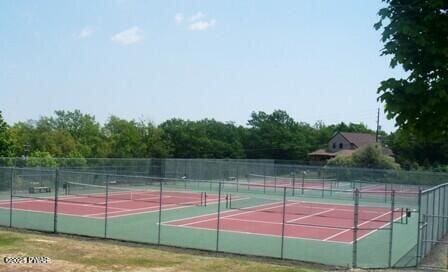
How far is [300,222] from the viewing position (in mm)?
28766

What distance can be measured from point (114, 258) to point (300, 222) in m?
14.8

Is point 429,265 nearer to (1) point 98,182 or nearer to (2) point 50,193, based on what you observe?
(2) point 50,193

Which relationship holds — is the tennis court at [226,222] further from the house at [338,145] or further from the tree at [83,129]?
the house at [338,145]

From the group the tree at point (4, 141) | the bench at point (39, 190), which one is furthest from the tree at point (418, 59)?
the tree at point (4, 141)

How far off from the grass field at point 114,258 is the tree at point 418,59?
23.0 feet

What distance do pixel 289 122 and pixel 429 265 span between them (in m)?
105

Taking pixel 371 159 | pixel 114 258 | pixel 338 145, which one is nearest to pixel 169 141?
pixel 371 159

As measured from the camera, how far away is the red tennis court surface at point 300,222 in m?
24.4

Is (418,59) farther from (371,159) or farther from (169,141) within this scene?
(169,141)

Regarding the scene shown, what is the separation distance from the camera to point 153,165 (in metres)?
52.7

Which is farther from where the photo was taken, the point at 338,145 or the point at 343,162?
the point at 338,145

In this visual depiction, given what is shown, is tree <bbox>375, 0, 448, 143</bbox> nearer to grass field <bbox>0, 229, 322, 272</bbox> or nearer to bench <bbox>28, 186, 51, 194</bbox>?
grass field <bbox>0, 229, 322, 272</bbox>

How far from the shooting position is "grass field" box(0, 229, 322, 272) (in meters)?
14.3

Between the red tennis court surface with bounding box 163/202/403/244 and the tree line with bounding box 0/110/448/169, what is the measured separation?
63.8ft
